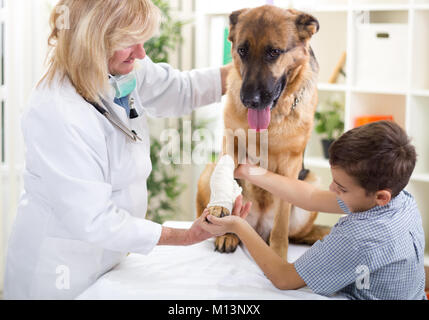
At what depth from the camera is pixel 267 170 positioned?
1268mm

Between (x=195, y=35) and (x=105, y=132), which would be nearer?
(x=105, y=132)

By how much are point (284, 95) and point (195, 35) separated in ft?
4.40

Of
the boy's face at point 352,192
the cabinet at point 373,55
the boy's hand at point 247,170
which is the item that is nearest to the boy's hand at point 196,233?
the boy's hand at point 247,170

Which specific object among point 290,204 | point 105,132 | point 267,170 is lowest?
point 290,204

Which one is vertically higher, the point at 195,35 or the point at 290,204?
the point at 195,35

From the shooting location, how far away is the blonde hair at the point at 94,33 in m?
0.98

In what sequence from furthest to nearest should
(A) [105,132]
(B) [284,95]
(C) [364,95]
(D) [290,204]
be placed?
1. (C) [364,95]
2. (D) [290,204]
3. (B) [284,95]
4. (A) [105,132]

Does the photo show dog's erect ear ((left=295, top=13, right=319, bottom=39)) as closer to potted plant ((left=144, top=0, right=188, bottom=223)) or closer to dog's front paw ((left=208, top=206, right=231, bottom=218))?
dog's front paw ((left=208, top=206, right=231, bottom=218))

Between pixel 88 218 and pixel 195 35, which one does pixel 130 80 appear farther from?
pixel 195 35

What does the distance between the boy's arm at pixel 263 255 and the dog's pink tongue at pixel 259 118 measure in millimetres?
229

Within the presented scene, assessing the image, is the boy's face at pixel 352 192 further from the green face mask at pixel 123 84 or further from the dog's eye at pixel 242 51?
the green face mask at pixel 123 84

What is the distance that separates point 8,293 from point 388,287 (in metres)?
0.83
